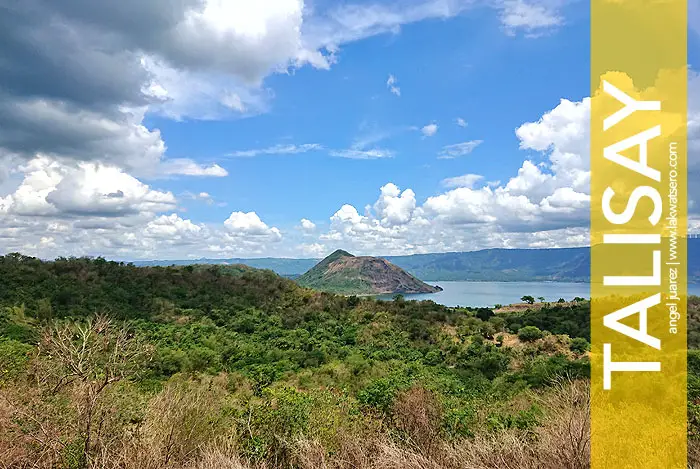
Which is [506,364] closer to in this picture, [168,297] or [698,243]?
[168,297]

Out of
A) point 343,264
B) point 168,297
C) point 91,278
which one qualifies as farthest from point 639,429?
point 343,264

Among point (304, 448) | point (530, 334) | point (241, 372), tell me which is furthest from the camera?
point (530, 334)

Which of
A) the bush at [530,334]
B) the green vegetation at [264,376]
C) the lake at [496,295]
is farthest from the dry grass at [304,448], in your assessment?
the lake at [496,295]

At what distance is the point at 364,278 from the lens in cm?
12900

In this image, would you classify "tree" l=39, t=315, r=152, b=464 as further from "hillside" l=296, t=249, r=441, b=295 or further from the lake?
"hillside" l=296, t=249, r=441, b=295

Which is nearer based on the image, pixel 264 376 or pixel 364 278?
pixel 264 376

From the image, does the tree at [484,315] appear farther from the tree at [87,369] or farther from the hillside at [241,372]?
the tree at [87,369]

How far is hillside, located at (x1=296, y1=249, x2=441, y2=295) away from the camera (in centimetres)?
12475

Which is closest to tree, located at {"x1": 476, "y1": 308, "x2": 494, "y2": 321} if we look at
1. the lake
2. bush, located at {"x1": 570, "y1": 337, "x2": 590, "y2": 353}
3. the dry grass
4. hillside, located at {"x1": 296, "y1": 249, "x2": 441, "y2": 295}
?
bush, located at {"x1": 570, "y1": 337, "x2": 590, "y2": 353}

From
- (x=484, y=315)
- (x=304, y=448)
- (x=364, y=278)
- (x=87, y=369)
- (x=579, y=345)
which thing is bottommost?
(x=364, y=278)

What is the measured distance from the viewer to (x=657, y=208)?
309 inches

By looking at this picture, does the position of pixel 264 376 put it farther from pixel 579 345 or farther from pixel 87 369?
pixel 579 345

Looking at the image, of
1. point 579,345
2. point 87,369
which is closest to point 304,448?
point 87,369

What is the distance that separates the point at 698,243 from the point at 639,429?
210 meters
